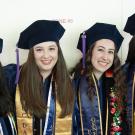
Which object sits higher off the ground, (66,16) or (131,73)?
(66,16)

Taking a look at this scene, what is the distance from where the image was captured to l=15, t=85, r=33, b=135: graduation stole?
2.10 metres

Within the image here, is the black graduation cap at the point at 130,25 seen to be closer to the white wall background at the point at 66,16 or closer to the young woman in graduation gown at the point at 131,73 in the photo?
the young woman in graduation gown at the point at 131,73

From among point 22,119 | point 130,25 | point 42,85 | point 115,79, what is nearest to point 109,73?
point 115,79

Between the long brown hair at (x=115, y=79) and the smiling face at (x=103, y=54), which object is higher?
the smiling face at (x=103, y=54)

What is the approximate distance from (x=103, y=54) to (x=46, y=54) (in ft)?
1.14

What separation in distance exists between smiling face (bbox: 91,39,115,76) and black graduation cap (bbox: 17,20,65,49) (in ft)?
0.81

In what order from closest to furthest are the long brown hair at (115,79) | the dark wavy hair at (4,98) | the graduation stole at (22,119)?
the dark wavy hair at (4,98) < the graduation stole at (22,119) < the long brown hair at (115,79)

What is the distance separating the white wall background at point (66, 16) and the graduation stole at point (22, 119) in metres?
0.31

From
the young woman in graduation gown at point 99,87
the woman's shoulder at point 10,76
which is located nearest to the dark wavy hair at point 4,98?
the woman's shoulder at point 10,76

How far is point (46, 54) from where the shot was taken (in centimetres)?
205

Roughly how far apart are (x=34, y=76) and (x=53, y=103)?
0.20 meters

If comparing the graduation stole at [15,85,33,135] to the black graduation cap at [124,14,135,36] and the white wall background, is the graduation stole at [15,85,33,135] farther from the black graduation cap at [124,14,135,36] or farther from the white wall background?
the black graduation cap at [124,14,135,36]

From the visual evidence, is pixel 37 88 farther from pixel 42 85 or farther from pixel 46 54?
pixel 46 54

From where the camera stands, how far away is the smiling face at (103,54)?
2152mm
